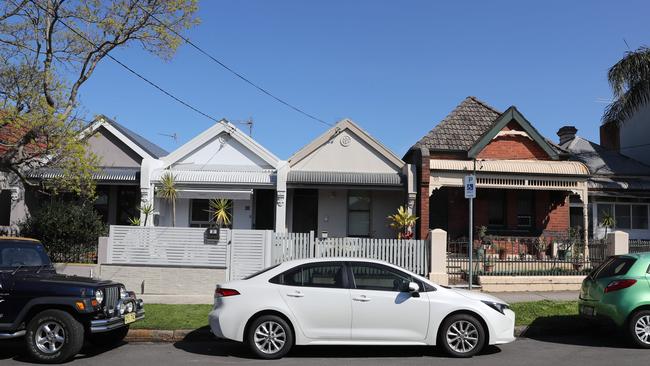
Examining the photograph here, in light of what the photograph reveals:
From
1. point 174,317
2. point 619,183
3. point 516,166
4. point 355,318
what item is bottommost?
point 174,317

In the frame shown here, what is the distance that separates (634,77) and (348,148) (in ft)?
39.4

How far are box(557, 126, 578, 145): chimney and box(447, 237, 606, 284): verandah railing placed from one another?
479 inches

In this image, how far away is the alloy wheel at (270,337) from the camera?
7938mm

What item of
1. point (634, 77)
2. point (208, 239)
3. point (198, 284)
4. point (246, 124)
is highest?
point (634, 77)

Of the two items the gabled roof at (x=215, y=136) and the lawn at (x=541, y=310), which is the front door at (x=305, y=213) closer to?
the gabled roof at (x=215, y=136)

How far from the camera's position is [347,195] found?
64.6 ft

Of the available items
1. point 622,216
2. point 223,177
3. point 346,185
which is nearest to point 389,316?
point 346,185

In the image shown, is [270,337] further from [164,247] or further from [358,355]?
[164,247]

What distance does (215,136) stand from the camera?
1892 centimetres

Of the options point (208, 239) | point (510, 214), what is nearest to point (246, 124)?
point (208, 239)

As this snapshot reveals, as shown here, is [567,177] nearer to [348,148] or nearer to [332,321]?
[348,148]

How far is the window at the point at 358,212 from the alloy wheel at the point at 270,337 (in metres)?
11.8

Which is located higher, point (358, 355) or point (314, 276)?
point (314, 276)

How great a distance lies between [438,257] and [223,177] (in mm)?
7809
